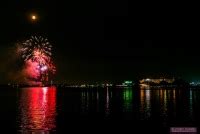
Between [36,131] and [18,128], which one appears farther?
[18,128]

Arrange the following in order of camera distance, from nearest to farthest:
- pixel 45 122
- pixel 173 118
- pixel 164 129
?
pixel 164 129, pixel 45 122, pixel 173 118

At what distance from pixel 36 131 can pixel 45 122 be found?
12298mm

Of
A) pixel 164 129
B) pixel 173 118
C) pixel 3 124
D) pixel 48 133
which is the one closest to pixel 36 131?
pixel 48 133

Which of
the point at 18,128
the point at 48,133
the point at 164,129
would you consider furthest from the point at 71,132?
the point at 164,129

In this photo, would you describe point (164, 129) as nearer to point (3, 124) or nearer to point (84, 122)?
point (84, 122)

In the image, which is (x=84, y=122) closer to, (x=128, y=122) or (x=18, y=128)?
(x=128, y=122)

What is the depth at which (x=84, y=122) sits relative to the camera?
68938mm

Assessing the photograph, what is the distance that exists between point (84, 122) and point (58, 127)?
8.71 metres

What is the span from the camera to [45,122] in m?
67.8

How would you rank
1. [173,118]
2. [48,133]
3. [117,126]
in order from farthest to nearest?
[173,118] < [117,126] < [48,133]

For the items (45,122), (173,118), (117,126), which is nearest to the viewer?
(117,126)

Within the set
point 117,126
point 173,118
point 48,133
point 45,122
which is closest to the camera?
point 48,133

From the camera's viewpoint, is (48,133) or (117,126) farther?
(117,126)

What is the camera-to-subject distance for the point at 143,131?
187 feet
